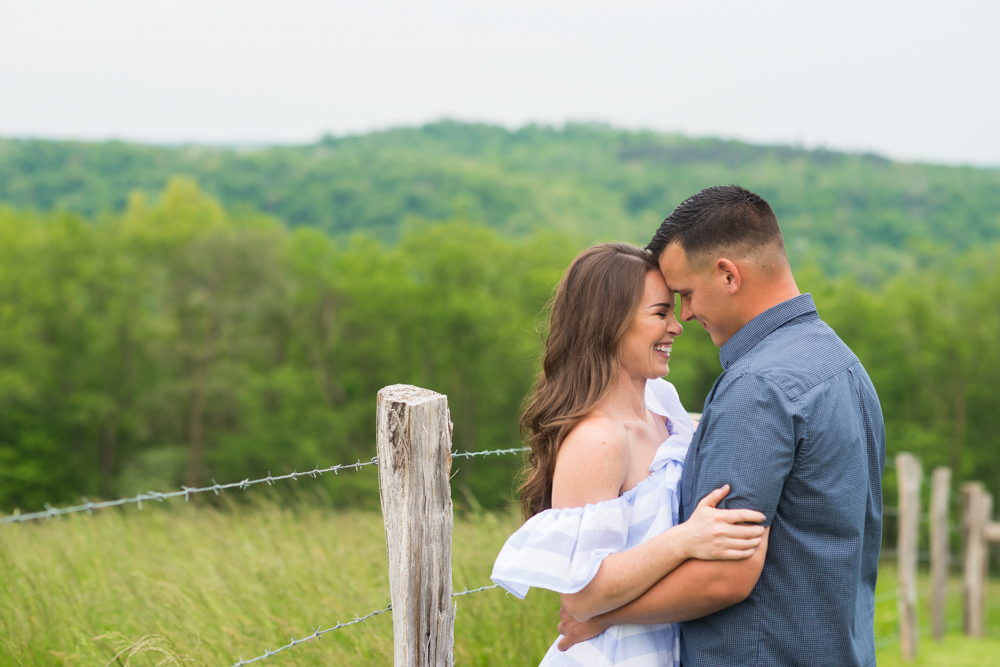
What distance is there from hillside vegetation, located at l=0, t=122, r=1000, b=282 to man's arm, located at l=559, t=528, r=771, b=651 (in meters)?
41.0

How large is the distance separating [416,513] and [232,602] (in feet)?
5.93

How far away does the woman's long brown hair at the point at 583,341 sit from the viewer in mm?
2182

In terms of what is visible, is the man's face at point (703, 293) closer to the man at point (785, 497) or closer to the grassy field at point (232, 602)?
the man at point (785, 497)

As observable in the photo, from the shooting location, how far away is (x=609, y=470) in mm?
2029

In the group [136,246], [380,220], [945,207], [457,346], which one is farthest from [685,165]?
[136,246]

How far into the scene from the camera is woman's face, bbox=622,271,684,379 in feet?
7.29

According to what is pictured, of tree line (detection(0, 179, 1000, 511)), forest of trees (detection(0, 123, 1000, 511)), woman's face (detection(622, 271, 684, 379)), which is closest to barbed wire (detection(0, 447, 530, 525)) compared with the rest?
woman's face (detection(622, 271, 684, 379))

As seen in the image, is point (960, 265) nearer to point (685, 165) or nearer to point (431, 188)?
point (431, 188)

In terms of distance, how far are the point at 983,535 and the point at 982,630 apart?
2238mm

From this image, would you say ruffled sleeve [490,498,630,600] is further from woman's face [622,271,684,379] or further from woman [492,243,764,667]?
woman's face [622,271,684,379]

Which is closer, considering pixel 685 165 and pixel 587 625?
pixel 587 625

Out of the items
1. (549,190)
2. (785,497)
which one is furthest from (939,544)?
(549,190)

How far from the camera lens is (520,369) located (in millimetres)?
34281

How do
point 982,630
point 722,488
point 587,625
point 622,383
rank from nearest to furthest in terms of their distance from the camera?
1. point 722,488
2. point 587,625
3. point 622,383
4. point 982,630
